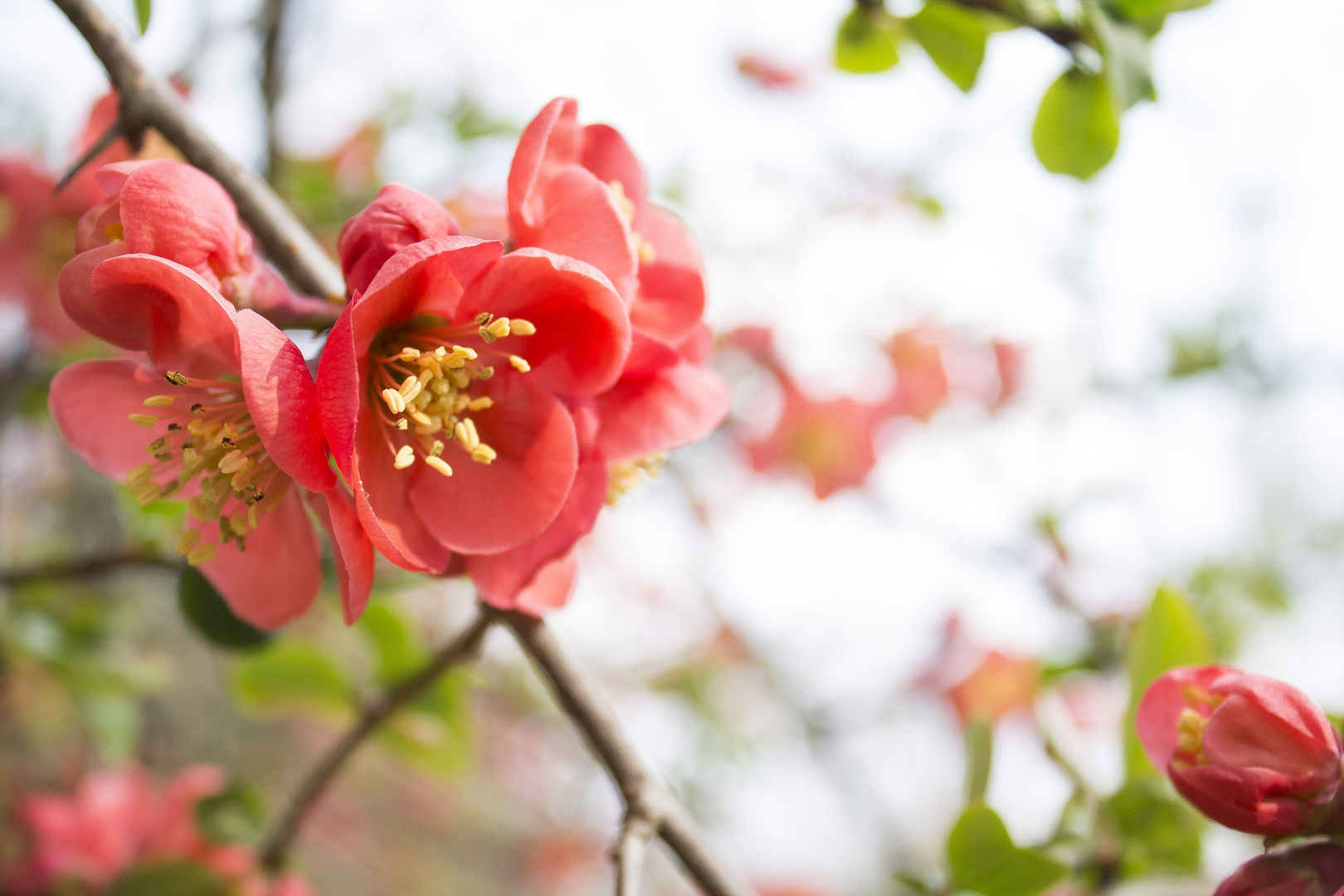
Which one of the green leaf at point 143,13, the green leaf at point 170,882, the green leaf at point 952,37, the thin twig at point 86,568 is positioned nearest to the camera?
the green leaf at point 143,13

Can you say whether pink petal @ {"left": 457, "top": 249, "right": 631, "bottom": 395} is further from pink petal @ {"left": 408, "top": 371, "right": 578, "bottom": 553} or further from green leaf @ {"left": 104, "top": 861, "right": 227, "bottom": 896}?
green leaf @ {"left": 104, "top": 861, "right": 227, "bottom": 896}

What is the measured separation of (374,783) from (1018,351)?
11.6ft

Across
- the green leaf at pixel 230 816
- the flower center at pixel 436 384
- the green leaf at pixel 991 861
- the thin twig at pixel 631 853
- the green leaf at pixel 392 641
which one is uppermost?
the flower center at pixel 436 384

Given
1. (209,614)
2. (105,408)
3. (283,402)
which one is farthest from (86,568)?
(283,402)

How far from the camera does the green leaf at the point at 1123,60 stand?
2.41ft

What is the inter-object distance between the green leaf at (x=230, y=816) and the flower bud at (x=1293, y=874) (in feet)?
3.47

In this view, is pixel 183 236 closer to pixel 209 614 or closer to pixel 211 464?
pixel 211 464

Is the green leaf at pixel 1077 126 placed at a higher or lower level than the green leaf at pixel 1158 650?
higher

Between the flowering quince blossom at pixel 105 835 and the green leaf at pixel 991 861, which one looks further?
the flowering quince blossom at pixel 105 835

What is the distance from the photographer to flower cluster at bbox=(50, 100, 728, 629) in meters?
0.53

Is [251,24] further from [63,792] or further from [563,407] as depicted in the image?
[63,792]

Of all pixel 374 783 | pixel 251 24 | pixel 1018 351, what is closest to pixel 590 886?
pixel 374 783

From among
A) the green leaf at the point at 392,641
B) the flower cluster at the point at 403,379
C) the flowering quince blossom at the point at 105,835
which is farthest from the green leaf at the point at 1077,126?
the flowering quince blossom at the point at 105,835

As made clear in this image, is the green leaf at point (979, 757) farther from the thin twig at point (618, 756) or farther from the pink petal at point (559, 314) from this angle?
the pink petal at point (559, 314)
